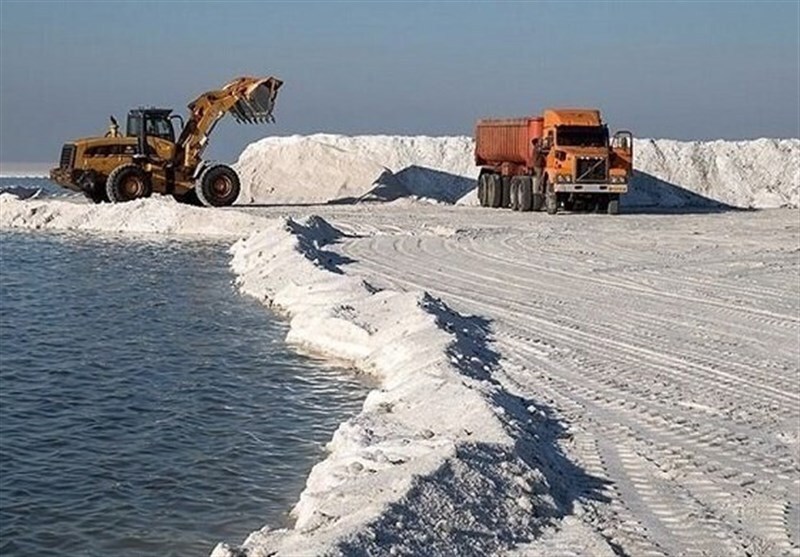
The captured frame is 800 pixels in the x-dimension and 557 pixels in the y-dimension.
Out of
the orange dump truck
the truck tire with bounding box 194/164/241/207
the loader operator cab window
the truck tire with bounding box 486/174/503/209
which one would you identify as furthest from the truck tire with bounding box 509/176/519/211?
the loader operator cab window

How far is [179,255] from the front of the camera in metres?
23.9

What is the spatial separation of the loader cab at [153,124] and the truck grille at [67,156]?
1609 millimetres

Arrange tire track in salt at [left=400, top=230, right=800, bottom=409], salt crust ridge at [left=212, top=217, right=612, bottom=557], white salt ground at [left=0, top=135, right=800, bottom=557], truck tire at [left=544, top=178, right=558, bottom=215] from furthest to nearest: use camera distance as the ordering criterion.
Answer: truck tire at [left=544, top=178, right=558, bottom=215] → tire track in salt at [left=400, top=230, right=800, bottom=409] → white salt ground at [left=0, top=135, right=800, bottom=557] → salt crust ridge at [left=212, top=217, right=612, bottom=557]

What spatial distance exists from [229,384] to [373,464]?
428 cm

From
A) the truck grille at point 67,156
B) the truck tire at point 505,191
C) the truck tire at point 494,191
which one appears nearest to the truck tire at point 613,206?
the truck tire at point 505,191

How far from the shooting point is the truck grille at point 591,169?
30047 mm

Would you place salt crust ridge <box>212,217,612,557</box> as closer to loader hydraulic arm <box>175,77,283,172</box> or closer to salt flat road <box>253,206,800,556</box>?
salt flat road <box>253,206,800,556</box>

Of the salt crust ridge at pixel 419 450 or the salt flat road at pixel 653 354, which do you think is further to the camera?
the salt flat road at pixel 653 354

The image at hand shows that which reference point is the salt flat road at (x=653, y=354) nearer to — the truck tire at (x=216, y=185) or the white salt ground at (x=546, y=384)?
the white salt ground at (x=546, y=384)

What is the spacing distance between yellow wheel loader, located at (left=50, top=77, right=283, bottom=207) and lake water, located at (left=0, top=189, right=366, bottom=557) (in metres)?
13.6

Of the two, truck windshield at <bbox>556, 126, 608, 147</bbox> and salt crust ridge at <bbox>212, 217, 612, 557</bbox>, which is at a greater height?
truck windshield at <bbox>556, 126, 608, 147</bbox>

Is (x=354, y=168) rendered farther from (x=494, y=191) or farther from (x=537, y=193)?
(x=537, y=193)

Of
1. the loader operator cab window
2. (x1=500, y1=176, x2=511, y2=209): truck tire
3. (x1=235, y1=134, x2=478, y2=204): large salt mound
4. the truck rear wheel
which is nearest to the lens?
the loader operator cab window

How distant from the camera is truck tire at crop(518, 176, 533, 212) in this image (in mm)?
32719
